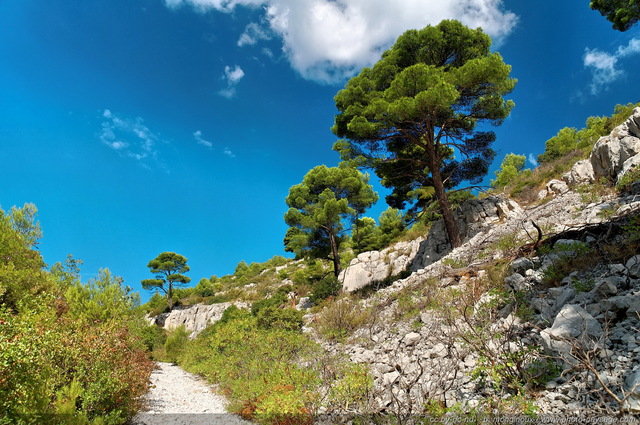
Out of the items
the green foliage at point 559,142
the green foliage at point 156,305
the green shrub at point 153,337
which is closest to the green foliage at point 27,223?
the green shrub at point 153,337

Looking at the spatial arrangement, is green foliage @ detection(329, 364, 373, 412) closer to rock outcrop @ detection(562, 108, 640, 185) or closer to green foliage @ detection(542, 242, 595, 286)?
green foliage @ detection(542, 242, 595, 286)

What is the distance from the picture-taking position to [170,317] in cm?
3334

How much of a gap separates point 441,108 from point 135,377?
12154 mm

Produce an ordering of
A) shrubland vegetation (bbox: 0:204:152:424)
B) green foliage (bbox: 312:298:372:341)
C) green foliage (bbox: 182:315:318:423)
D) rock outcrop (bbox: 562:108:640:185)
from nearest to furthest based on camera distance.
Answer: shrubland vegetation (bbox: 0:204:152:424)
green foliage (bbox: 182:315:318:423)
green foliage (bbox: 312:298:372:341)
rock outcrop (bbox: 562:108:640:185)

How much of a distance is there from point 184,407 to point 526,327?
23.4 feet

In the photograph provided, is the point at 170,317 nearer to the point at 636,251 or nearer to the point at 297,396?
the point at 297,396

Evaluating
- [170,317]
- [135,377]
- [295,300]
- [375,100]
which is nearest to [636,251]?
[135,377]

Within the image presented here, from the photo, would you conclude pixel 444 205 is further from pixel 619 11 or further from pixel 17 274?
pixel 17 274

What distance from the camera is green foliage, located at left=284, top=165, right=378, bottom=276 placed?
813 inches

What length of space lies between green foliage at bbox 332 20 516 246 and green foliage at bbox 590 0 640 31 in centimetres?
379

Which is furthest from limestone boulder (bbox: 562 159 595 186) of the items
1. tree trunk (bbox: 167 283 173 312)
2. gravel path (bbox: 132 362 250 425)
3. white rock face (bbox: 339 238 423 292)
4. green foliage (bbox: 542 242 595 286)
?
tree trunk (bbox: 167 283 173 312)

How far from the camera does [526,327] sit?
366 centimetres

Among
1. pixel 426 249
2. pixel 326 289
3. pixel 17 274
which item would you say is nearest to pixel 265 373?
pixel 17 274

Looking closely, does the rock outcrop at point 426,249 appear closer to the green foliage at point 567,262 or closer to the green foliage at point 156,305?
the green foliage at point 567,262
